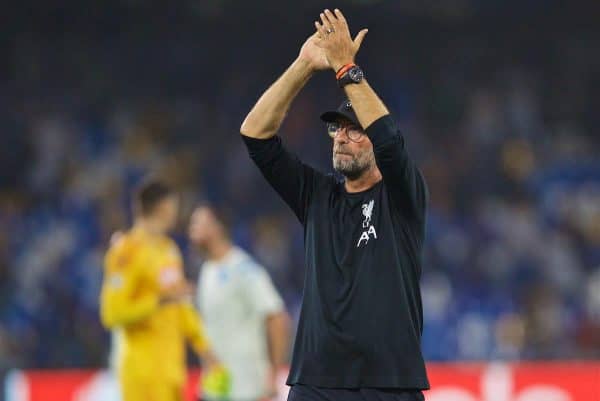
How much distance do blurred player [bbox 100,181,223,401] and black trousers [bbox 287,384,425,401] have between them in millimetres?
3233

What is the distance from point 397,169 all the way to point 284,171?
1.91 ft

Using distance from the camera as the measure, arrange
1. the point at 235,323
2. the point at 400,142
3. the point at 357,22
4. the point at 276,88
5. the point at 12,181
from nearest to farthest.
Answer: the point at 400,142, the point at 276,88, the point at 235,323, the point at 12,181, the point at 357,22

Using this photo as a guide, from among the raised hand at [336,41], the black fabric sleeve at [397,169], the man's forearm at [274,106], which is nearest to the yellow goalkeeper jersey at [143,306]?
the man's forearm at [274,106]

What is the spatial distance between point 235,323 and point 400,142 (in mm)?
4373

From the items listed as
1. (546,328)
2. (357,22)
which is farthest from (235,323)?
(357,22)

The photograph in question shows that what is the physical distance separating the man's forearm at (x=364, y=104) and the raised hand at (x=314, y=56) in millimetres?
175

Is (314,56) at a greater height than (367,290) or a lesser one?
greater

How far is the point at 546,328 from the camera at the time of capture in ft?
49.5

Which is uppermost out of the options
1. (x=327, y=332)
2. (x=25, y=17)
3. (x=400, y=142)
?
(x=25, y=17)

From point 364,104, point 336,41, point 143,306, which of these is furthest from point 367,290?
point 143,306

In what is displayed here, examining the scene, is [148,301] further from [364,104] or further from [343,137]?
[364,104]

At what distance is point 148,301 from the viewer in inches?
314

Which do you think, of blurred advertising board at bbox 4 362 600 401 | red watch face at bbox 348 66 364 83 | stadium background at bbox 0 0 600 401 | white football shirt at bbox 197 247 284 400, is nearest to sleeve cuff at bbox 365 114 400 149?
red watch face at bbox 348 66 364 83

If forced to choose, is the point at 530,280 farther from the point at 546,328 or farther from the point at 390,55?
the point at 390,55
